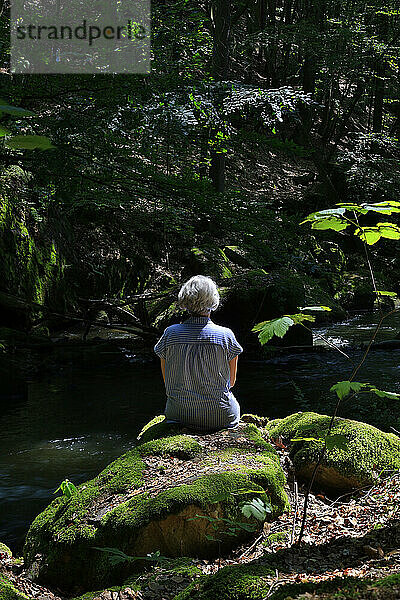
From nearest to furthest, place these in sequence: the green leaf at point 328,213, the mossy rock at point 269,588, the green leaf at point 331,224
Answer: the mossy rock at point 269,588
the green leaf at point 328,213
the green leaf at point 331,224

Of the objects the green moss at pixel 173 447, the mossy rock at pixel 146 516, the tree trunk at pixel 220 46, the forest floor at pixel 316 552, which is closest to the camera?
the forest floor at pixel 316 552

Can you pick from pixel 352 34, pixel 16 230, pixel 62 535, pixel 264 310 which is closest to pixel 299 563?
pixel 62 535

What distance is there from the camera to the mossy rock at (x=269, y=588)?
1.54 meters

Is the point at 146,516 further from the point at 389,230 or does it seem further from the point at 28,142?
the point at 28,142

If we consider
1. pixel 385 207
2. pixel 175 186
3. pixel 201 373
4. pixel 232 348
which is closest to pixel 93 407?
pixel 175 186

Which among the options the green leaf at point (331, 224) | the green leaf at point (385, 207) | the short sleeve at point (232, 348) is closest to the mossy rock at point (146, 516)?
the short sleeve at point (232, 348)

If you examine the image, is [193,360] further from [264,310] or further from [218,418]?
[264,310]

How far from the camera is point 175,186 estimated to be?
7375mm

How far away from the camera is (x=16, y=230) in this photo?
10469 millimetres

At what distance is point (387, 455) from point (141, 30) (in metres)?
5.94

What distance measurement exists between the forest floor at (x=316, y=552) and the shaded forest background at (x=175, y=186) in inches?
83.6

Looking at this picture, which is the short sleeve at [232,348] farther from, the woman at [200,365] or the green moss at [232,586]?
the green moss at [232,586]

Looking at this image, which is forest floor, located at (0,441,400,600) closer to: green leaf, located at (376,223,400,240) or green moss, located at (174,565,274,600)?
green moss, located at (174,565,274,600)

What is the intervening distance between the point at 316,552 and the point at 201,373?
1.78 meters
